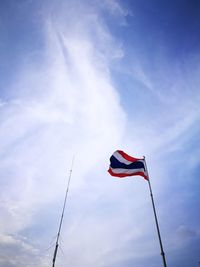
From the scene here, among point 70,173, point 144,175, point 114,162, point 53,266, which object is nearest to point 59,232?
point 53,266

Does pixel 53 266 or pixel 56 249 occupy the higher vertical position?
pixel 56 249

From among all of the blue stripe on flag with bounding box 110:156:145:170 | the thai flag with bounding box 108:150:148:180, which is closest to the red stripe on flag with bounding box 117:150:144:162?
the thai flag with bounding box 108:150:148:180

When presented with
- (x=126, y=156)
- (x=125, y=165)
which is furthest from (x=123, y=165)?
(x=126, y=156)

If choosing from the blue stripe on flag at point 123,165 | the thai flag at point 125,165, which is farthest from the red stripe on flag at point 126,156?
the blue stripe on flag at point 123,165

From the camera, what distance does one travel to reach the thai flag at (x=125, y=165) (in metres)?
19.3

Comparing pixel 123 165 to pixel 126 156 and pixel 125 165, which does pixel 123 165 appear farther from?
pixel 126 156

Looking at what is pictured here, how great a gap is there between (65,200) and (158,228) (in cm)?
1262

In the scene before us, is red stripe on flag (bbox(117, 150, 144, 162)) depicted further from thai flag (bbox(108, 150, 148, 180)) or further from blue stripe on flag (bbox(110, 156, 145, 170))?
blue stripe on flag (bbox(110, 156, 145, 170))

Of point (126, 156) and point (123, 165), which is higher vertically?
Result: point (126, 156)

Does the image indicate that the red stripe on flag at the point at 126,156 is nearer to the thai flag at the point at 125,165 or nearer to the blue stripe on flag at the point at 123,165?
the thai flag at the point at 125,165

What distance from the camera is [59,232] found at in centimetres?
2178

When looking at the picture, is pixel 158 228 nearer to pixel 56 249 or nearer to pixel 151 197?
pixel 151 197

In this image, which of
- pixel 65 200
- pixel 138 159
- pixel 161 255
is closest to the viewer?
pixel 161 255

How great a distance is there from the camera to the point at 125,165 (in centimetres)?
2008
